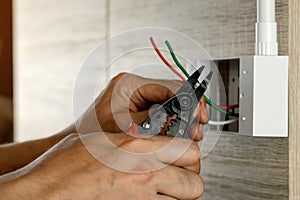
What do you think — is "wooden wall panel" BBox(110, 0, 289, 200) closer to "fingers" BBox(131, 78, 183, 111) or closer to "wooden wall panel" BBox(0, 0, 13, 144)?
"fingers" BBox(131, 78, 183, 111)

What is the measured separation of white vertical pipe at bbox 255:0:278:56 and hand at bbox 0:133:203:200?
0.47 ft

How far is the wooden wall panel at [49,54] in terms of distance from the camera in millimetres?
1186

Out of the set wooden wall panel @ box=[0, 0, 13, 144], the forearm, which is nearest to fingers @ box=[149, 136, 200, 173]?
the forearm

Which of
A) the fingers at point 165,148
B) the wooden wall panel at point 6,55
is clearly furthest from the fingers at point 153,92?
the wooden wall panel at point 6,55

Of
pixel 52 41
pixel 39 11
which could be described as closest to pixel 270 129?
pixel 52 41

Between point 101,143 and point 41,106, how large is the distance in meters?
0.87

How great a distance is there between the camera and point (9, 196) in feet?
1.88

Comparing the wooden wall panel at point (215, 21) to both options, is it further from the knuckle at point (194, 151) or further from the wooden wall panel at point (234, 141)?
the knuckle at point (194, 151)

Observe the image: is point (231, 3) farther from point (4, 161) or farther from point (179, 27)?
point (4, 161)

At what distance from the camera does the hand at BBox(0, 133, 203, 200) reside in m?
0.55

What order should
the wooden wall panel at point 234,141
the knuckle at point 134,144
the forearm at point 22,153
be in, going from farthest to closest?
the forearm at point 22,153, the wooden wall panel at point 234,141, the knuckle at point 134,144

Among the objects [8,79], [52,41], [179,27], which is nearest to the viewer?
[179,27]

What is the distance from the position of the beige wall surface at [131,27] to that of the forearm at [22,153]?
0.23 m

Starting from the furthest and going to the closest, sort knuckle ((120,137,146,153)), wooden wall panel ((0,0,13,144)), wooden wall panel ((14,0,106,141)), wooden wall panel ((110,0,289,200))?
wooden wall panel ((0,0,13,144)), wooden wall panel ((14,0,106,141)), wooden wall panel ((110,0,289,200)), knuckle ((120,137,146,153))
